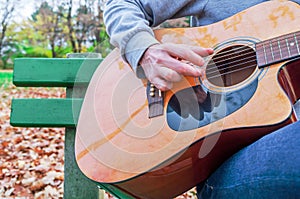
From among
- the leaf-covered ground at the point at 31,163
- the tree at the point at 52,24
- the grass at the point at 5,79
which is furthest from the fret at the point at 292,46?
the tree at the point at 52,24

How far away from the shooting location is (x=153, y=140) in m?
1.00

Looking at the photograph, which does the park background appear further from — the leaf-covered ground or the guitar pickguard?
the guitar pickguard

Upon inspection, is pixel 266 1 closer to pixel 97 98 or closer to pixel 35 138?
pixel 97 98

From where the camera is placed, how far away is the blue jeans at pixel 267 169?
0.79m

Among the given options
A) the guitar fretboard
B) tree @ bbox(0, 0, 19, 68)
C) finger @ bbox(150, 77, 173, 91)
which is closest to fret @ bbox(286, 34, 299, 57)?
the guitar fretboard

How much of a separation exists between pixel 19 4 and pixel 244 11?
984 centimetres

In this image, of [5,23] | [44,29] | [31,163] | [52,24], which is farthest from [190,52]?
[5,23]

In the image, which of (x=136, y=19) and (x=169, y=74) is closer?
(x=169, y=74)

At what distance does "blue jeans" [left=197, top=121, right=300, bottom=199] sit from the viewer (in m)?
0.79

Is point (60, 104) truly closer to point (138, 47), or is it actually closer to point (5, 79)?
point (138, 47)

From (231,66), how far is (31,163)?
7.04 ft

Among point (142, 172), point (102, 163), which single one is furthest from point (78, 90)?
point (142, 172)

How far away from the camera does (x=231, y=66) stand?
1157mm

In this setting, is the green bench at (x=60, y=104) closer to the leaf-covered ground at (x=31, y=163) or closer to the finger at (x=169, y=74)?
the finger at (x=169, y=74)
